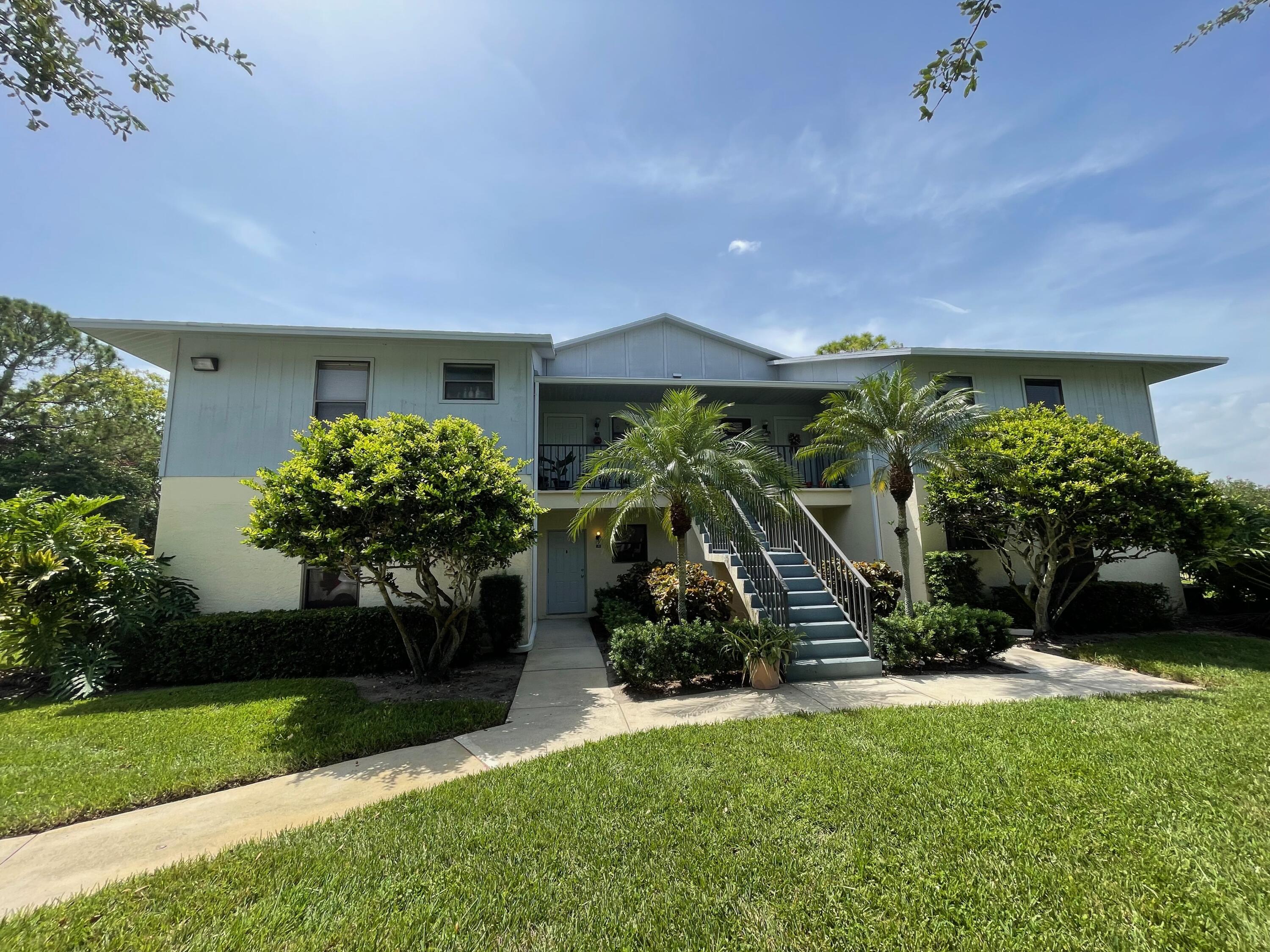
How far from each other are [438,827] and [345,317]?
30.9ft

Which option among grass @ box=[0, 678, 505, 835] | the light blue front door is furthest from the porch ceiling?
grass @ box=[0, 678, 505, 835]

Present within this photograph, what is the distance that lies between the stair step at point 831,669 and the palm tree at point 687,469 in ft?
5.59

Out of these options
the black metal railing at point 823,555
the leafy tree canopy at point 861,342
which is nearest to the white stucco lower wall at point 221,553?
the black metal railing at point 823,555

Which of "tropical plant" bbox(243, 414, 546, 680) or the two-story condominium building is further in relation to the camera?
the two-story condominium building

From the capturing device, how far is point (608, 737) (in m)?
4.89

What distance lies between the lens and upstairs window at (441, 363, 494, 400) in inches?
396

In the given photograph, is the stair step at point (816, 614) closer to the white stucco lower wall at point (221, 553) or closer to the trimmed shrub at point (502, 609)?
the trimmed shrub at point (502, 609)

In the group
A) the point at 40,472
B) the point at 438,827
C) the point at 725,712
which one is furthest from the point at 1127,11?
the point at 40,472

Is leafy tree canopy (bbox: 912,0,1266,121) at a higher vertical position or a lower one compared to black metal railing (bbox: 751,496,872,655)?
higher

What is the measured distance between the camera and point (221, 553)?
883cm

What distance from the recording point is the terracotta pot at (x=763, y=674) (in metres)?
6.59

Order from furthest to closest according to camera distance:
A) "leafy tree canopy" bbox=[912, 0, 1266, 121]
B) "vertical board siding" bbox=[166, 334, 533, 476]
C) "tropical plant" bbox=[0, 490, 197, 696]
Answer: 1. "vertical board siding" bbox=[166, 334, 533, 476]
2. "tropical plant" bbox=[0, 490, 197, 696]
3. "leafy tree canopy" bbox=[912, 0, 1266, 121]

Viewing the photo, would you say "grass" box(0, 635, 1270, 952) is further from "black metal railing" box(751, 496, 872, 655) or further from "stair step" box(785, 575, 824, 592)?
"stair step" box(785, 575, 824, 592)

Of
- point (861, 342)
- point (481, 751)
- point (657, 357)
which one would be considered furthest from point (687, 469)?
point (861, 342)
